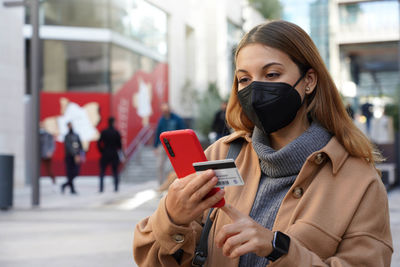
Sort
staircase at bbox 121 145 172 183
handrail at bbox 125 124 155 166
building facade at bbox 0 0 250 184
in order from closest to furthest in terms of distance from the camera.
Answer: building facade at bbox 0 0 250 184, staircase at bbox 121 145 172 183, handrail at bbox 125 124 155 166

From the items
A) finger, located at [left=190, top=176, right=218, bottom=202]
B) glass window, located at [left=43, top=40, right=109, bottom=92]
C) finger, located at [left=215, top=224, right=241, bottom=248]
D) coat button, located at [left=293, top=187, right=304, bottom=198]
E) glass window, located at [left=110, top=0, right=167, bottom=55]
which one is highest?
glass window, located at [left=110, top=0, right=167, bottom=55]

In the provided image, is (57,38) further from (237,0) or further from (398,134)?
(398,134)

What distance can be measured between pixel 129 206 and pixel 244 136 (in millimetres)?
7935

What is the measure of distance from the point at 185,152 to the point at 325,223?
0.50 m

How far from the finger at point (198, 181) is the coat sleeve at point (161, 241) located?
174 mm

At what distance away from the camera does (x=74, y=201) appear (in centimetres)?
1130

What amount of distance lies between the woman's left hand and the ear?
2.13 feet

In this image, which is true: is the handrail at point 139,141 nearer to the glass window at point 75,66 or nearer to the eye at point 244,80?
the glass window at point 75,66

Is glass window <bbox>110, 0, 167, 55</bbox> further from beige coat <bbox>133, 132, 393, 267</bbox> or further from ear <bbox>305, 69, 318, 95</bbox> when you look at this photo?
beige coat <bbox>133, 132, 393, 267</bbox>

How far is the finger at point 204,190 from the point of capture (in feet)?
5.13

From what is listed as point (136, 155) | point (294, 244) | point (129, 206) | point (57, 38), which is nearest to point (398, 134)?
point (129, 206)

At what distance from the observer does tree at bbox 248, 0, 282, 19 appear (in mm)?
24406

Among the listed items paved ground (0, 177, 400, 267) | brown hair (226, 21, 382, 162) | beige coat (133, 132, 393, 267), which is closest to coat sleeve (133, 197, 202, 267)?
beige coat (133, 132, 393, 267)

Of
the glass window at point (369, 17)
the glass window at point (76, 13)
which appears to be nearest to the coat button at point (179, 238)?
the glass window at point (76, 13)
